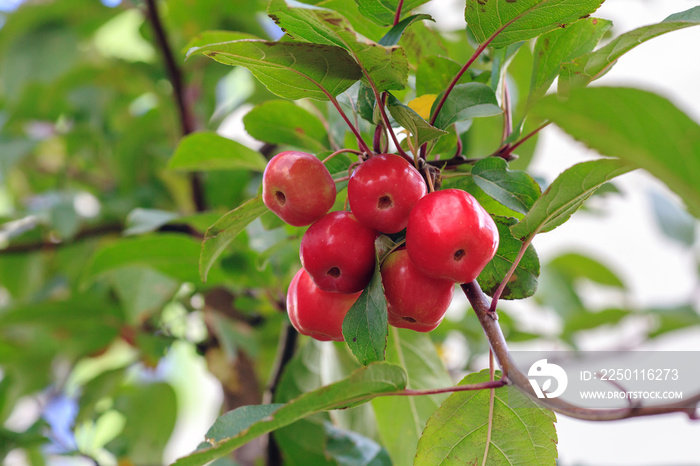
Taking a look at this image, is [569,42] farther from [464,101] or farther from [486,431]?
[486,431]

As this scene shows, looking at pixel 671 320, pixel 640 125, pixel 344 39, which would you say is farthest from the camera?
pixel 671 320

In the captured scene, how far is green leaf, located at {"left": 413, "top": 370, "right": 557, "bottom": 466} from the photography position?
16.8 inches

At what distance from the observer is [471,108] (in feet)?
1.40

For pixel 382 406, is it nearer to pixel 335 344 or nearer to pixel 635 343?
pixel 335 344

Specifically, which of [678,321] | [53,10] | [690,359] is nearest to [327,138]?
[690,359]

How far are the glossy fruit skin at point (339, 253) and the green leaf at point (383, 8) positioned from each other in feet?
0.53

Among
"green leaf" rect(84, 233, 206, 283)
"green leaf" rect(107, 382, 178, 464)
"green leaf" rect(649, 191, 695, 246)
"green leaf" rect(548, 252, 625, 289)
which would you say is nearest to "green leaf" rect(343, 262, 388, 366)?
"green leaf" rect(84, 233, 206, 283)

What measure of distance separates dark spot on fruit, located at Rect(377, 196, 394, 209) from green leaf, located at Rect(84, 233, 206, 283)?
460mm

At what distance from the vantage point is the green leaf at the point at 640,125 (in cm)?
25

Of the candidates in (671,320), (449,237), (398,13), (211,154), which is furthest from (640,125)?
(671,320)

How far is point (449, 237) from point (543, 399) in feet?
0.36

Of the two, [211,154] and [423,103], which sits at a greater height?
[423,103]

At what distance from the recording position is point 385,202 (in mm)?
391

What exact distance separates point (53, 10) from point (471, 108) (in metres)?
1.32
